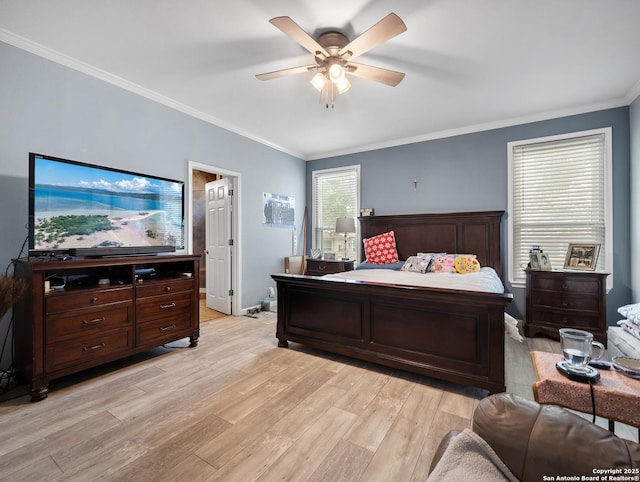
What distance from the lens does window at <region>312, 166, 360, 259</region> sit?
17.2ft

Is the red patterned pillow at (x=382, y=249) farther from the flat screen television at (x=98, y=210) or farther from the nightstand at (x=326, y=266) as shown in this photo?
the flat screen television at (x=98, y=210)

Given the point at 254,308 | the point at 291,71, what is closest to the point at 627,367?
the point at 291,71

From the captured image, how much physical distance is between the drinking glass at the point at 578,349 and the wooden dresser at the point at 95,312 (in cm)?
305

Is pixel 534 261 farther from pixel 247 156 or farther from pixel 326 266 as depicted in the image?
pixel 247 156

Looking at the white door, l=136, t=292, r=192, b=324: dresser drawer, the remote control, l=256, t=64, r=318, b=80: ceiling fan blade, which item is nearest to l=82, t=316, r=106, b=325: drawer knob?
l=136, t=292, r=192, b=324: dresser drawer

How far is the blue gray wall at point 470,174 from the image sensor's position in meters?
3.31

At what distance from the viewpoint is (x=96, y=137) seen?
2.80 meters

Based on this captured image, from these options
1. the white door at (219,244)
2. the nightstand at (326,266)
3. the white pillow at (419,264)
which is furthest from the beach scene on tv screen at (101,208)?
the white pillow at (419,264)

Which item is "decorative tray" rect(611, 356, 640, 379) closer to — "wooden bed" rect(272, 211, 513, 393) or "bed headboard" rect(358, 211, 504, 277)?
"wooden bed" rect(272, 211, 513, 393)

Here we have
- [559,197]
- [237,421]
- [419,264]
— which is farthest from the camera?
[419,264]

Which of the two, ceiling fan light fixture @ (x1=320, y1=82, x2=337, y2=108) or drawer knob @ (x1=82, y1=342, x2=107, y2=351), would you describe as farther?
ceiling fan light fixture @ (x1=320, y1=82, x2=337, y2=108)

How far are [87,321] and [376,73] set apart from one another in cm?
314

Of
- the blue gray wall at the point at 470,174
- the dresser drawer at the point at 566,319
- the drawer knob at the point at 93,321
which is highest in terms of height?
the blue gray wall at the point at 470,174

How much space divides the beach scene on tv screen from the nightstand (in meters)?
2.32
